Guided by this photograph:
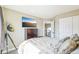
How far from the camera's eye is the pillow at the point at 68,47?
155 centimetres

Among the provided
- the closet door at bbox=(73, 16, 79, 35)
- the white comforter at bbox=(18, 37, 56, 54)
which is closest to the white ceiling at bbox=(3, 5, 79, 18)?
the closet door at bbox=(73, 16, 79, 35)

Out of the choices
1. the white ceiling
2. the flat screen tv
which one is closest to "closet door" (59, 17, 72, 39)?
the white ceiling

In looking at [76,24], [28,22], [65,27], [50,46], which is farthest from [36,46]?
[76,24]

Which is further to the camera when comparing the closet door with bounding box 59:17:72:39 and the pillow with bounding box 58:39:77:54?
the closet door with bounding box 59:17:72:39

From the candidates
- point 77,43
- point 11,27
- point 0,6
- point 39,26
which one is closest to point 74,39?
point 77,43

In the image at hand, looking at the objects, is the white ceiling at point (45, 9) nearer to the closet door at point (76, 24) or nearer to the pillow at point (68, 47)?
the closet door at point (76, 24)

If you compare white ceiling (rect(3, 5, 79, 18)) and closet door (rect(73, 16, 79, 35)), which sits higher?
white ceiling (rect(3, 5, 79, 18))

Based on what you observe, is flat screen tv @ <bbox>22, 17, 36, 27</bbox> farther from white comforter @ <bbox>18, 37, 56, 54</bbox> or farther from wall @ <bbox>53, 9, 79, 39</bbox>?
wall @ <bbox>53, 9, 79, 39</bbox>

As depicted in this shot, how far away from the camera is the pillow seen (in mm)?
1548

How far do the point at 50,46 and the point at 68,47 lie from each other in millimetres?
282

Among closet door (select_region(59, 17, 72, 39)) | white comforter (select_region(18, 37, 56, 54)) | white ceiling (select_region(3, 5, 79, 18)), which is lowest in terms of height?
white comforter (select_region(18, 37, 56, 54))

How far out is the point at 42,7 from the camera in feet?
5.26

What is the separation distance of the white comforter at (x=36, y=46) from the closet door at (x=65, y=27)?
20 centimetres

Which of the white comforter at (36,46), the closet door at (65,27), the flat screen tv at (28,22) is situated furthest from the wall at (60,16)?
the flat screen tv at (28,22)
